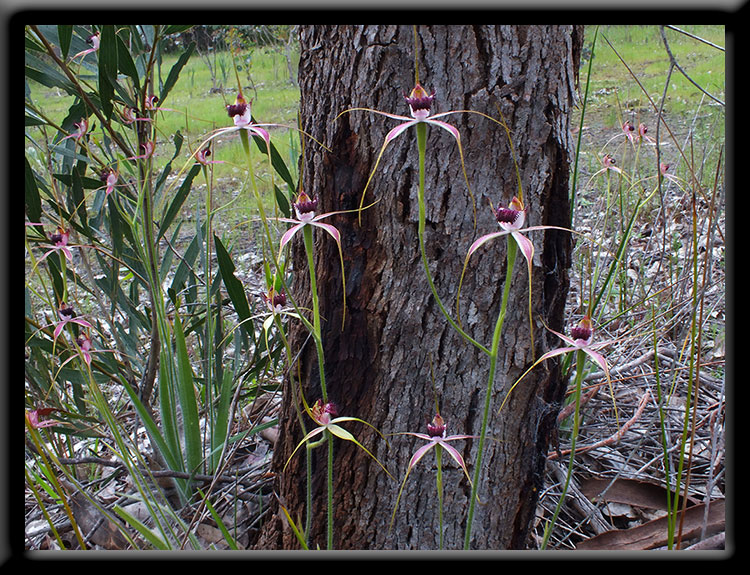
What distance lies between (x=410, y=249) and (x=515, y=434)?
26 centimetres

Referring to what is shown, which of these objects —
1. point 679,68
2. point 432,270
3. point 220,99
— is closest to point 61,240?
point 220,99

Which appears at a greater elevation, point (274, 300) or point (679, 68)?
point (679, 68)

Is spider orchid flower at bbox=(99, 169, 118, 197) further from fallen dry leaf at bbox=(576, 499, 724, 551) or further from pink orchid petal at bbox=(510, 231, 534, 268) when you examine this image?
fallen dry leaf at bbox=(576, 499, 724, 551)

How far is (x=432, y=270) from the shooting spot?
0.62 metres

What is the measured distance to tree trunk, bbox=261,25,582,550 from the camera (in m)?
0.57

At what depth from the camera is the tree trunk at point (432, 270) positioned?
57cm

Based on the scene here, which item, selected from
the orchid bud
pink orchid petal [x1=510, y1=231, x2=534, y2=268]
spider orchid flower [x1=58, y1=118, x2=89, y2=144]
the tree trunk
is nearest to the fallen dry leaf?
the tree trunk

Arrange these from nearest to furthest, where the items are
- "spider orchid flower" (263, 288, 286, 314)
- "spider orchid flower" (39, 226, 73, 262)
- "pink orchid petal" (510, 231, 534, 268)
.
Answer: "pink orchid petal" (510, 231, 534, 268) → "spider orchid flower" (263, 288, 286, 314) → "spider orchid flower" (39, 226, 73, 262)

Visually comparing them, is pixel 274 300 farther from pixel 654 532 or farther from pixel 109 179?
pixel 654 532

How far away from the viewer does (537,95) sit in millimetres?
570

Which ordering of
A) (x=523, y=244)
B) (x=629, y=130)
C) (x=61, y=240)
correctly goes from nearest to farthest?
(x=523, y=244)
(x=61, y=240)
(x=629, y=130)
